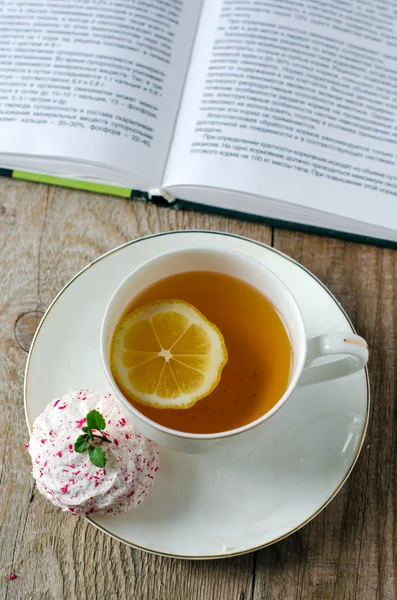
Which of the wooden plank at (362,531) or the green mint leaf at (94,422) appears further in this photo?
the wooden plank at (362,531)

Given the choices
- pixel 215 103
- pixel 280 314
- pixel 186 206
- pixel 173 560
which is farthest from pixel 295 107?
pixel 173 560

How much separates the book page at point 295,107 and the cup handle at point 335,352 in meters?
0.31

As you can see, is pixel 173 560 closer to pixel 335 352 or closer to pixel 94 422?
pixel 94 422

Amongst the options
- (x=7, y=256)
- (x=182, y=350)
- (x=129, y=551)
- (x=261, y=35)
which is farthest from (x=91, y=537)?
(x=261, y=35)

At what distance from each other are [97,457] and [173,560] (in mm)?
216

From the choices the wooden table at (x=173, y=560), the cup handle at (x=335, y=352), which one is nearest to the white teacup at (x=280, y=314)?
the cup handle at (x=335, y=352)

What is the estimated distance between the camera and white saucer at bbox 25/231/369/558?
0.65 m

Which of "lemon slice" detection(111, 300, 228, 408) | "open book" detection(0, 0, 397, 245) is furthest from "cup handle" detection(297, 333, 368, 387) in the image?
"open book" detection(0, 0, 397, 245)

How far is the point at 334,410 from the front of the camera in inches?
27.9

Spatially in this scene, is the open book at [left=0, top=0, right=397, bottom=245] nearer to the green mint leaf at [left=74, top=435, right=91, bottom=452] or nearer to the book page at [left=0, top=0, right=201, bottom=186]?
the book page at [left=0, top=0, right=201, bottom=186]

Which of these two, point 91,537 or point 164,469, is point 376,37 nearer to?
point 164,469

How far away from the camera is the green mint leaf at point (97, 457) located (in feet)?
1.98

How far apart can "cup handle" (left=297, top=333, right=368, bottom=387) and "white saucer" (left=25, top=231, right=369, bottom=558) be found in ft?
0.27

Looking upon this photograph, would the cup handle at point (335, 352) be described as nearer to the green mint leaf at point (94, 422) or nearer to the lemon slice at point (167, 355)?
the lemon slice at point (167, 355)
